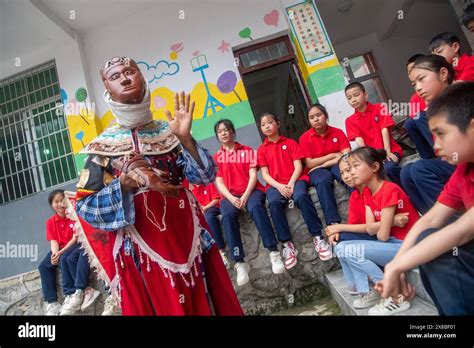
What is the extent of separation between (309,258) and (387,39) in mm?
6035

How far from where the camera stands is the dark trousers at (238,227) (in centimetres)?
257

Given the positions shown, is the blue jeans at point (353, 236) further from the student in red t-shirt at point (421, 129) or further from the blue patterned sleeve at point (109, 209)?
the blue patterned sleeve at point (109, 209)

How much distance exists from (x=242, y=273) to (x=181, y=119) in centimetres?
152

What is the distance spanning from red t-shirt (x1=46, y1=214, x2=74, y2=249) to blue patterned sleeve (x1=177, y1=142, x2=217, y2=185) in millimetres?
2484

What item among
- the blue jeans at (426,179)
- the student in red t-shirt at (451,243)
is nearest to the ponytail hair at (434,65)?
the blue jeans at (426,179)

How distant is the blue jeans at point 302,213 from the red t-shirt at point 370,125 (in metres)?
0.86

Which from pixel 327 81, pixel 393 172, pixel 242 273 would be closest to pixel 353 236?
pixel 393 172

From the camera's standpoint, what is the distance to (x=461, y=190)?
3.68 ft

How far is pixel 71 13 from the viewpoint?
14.9ft

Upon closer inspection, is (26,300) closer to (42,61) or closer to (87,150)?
(87,150)

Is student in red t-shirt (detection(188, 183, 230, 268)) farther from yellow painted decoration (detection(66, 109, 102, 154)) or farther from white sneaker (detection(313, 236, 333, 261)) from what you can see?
yellow painted decoration (detection(66, 109, 102, 154))

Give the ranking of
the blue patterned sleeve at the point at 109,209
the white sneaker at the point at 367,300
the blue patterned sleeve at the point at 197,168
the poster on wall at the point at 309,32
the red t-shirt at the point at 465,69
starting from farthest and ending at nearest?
the poster on wall at the point at 309,32, the red t-shirt at the point at 465,69, the white sneaker at the point at 367,300, the blue patterned sleeve at the point at 197,168, the blue patterned sleeve at the point at 109,209

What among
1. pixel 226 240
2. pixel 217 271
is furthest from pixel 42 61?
pixel 217 271

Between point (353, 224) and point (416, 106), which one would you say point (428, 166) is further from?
point (416, 106)
